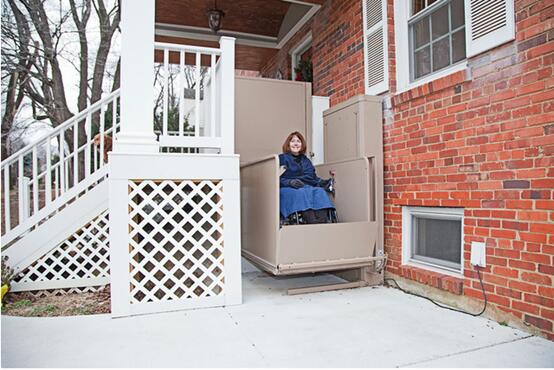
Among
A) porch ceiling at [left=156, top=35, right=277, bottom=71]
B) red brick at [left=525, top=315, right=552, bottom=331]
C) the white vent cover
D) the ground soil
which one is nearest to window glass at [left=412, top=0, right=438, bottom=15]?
the white vent cover

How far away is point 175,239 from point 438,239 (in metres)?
2.22

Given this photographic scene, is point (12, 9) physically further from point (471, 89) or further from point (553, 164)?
point (553, 164)

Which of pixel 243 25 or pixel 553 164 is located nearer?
pixel 553 164

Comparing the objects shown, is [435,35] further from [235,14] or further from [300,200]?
[235,14]

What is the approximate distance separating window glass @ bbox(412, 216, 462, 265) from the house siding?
16cm

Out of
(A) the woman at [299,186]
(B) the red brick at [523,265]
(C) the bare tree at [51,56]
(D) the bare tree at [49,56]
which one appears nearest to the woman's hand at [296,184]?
(A) the woman at [299,186]

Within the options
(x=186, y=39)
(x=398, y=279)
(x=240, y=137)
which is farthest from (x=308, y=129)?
(x=186, y=39)

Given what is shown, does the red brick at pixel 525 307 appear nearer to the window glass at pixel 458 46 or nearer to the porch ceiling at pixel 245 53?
the window glass at pixel 458 46

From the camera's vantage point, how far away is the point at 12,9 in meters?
8.56

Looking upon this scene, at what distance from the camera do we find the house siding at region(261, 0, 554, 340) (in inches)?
94.0

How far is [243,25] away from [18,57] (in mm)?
5601

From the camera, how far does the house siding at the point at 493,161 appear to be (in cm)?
239

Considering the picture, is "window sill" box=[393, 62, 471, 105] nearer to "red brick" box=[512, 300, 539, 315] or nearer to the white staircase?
"red brick" box=[512, 300, 539, 315]

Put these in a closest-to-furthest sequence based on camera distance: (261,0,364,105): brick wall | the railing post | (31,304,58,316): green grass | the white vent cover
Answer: the white vent cover
(31,304,58,316): green grass
the railing post
(261,0,364,105): brick wall
